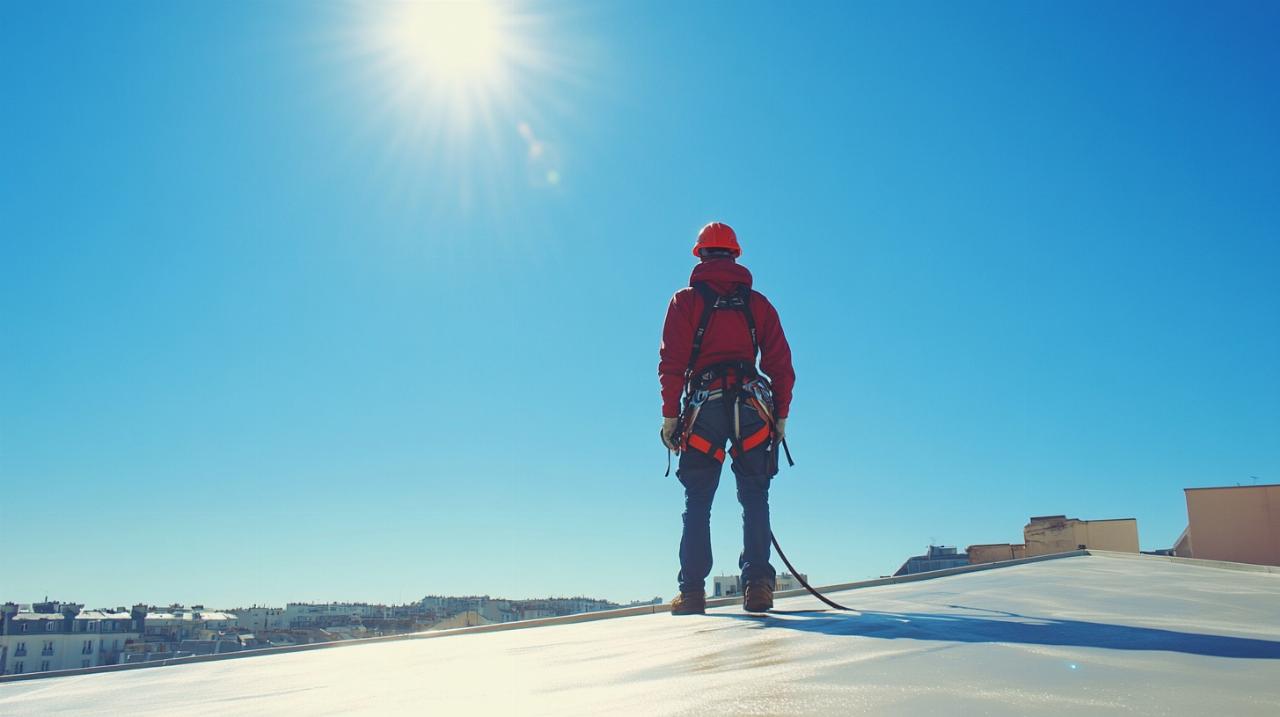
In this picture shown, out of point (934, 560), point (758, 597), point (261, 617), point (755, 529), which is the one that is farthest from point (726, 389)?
point (261, 617)

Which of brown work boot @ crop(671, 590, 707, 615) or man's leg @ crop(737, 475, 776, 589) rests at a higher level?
man's leg @ crop(737, 475, 776, 589)

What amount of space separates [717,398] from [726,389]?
77mm

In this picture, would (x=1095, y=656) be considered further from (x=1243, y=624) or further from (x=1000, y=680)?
(x=1243, y=624)

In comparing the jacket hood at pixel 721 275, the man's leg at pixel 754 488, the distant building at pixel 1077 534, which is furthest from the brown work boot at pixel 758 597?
the distant building at pixel 1077 534

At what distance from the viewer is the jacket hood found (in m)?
4.94

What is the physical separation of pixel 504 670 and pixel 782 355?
3.14m

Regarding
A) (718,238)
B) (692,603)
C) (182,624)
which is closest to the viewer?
(692,603)

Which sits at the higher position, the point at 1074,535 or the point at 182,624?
the point at 1074,535

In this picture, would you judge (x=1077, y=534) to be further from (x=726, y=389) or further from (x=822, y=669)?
(x=822, y=669)

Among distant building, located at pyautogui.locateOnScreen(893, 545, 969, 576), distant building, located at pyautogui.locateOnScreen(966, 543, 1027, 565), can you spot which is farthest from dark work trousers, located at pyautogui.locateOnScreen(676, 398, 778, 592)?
distant building, located at pyautogui.locateOnScreen(893, 545, 969, 576)

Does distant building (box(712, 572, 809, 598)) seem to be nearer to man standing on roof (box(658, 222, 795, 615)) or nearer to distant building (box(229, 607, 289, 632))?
man standing on roof (box(658, 222, 795, 615))

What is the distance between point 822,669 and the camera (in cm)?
172

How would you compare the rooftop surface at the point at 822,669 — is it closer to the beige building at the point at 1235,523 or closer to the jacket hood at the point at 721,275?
the jacket hood at the point at 721,275

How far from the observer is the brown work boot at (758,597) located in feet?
13.9
